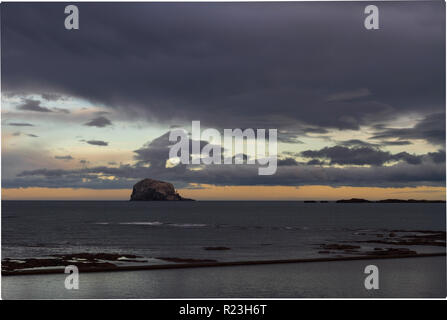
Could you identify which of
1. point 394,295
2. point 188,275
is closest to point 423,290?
point 394,295

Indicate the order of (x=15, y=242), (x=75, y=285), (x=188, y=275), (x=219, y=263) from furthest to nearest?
1. (x=15, y=242)
2. (x=219, y=263)
3. (x=188, y=275)
4. (x=75, y=285)

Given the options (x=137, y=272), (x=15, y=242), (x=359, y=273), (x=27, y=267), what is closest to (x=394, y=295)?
(x=359, y=273)

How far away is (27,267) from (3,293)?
10.1m

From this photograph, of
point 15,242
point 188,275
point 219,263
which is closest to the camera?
point 188,275

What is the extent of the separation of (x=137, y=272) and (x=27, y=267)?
10250mm

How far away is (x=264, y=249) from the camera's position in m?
61.2

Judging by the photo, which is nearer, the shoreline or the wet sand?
the wet sand

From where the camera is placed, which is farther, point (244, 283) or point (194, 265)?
point (194, 265)

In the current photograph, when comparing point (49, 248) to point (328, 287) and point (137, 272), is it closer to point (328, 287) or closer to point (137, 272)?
point (137, 272)

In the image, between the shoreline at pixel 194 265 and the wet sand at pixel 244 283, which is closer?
the wet sand at pixel 244 283

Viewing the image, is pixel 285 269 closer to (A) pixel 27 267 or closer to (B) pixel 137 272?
(B) pixel 137 272

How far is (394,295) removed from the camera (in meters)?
30.1
